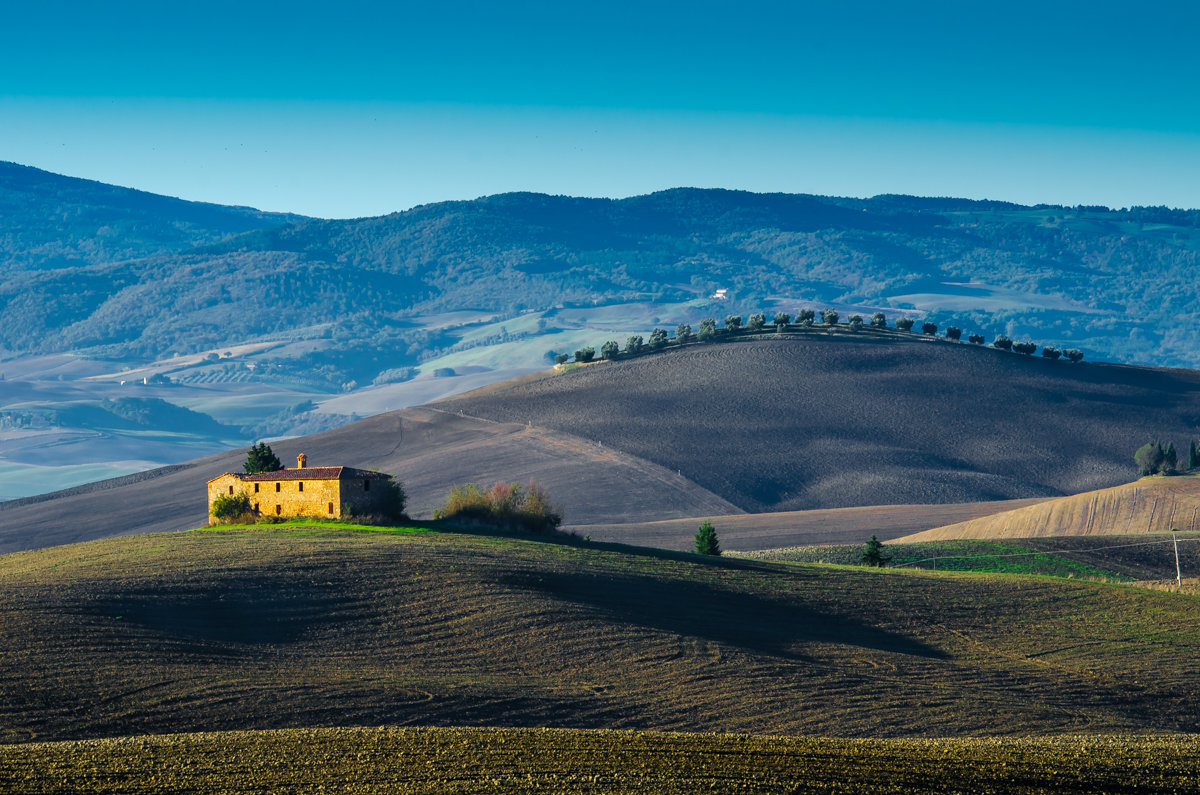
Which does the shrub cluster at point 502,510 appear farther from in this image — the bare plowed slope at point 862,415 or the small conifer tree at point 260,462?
the bare plowed slope at point 862,415

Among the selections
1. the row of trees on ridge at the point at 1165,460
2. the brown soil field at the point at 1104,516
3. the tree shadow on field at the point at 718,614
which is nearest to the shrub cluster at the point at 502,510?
the tree shadow on field at the point at 718,614

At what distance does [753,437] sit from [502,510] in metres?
71.8

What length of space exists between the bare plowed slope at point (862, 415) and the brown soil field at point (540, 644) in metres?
64.3

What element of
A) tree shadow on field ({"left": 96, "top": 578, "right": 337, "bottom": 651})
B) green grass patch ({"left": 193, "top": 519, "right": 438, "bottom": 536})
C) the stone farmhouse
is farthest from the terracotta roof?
tree shadow on field ({"left": 96, "top": 578, "right": 337, "bottom": 651})

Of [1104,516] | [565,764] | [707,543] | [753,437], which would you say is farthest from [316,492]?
[753,437]

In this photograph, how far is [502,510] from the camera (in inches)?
2562

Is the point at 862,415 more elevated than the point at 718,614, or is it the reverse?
the point at 862,415

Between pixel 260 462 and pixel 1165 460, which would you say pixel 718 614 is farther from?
pixel 1165 460

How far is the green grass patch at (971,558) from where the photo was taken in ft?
230

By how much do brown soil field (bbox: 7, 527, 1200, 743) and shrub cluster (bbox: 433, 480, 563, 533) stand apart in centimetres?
550

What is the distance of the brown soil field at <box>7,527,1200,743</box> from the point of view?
3584 cm

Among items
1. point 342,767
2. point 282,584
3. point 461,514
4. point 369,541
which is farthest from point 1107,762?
point 461,514

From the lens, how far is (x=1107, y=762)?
27203mm

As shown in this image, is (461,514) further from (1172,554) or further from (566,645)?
(1172,554)
